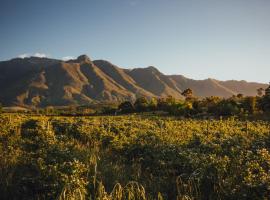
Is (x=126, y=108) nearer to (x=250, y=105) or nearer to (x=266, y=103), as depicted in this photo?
(x=250, y=105)

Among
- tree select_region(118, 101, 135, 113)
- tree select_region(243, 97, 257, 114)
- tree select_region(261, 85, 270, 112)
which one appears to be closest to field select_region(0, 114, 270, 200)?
tree select_region(243, 97, 257, 114)

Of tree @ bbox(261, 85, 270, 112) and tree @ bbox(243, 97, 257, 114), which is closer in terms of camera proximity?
tree @ bbox(243, 97, 257, 114)

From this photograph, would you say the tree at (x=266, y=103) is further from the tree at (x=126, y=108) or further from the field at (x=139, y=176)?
the field at (x=139, y=176)

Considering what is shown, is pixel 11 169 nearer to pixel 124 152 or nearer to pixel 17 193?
pixel 17 193

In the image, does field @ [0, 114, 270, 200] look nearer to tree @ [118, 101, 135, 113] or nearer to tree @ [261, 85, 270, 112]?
tree @ [261, 85, 270, 112]

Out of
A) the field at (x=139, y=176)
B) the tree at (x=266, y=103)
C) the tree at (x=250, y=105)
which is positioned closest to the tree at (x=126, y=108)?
the tree at (x=250, y=105)

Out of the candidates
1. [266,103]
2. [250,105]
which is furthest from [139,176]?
[266,103]

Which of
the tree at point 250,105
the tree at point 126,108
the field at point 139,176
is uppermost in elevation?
the tree at point 250,105

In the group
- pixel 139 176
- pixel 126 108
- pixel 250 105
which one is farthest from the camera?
pixel 126 108

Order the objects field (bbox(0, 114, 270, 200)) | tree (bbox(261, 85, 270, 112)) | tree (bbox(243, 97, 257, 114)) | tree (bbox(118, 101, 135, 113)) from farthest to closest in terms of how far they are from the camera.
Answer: tree (bbox(118, 101, 135, 113)) → tree (bbox(261, 85, 270, 112)) → tree (bbox(243, 97, 257, 114)) → field (bbox(0, 114, 270, 200))

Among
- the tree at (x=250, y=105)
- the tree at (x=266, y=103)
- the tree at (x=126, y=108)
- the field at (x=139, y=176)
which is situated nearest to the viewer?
the field at (x=139, y=176)

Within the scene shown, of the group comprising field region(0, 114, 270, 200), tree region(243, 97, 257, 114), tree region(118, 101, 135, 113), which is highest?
tree region(243, 97, 257, 114)

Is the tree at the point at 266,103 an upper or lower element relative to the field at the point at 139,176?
upper

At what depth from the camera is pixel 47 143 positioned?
501 inches
